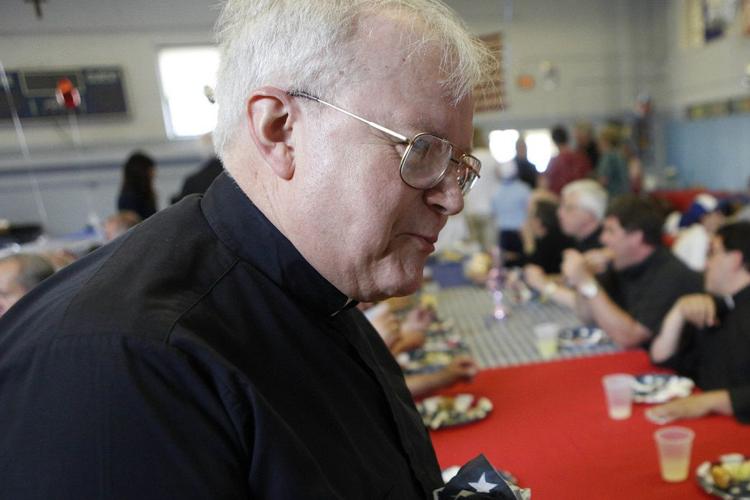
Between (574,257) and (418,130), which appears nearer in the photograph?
(418,130)

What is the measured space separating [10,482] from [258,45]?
1.87 feet

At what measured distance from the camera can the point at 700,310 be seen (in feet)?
7.17

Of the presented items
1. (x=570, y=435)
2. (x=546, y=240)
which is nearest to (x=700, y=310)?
(x=570, y=435)

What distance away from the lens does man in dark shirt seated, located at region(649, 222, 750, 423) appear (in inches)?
83.2

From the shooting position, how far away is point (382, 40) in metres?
0.76

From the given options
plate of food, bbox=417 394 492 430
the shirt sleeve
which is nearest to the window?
plate of food, bbox=417 394 492 430

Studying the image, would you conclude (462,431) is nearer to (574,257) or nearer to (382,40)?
(574,257)

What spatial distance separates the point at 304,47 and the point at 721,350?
2.10 metres

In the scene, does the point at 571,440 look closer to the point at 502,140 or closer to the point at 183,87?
the point at 183,87

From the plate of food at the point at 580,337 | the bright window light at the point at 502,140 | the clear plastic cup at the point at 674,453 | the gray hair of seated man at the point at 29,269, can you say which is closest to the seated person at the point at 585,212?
the plate of food at the point at 580,337

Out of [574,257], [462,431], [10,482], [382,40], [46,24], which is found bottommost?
[462,431]

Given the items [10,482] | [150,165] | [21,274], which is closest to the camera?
[10,482]

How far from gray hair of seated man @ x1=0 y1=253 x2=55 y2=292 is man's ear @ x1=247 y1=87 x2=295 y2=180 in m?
1.83

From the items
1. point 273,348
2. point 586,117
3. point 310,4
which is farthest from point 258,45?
point 586,117
